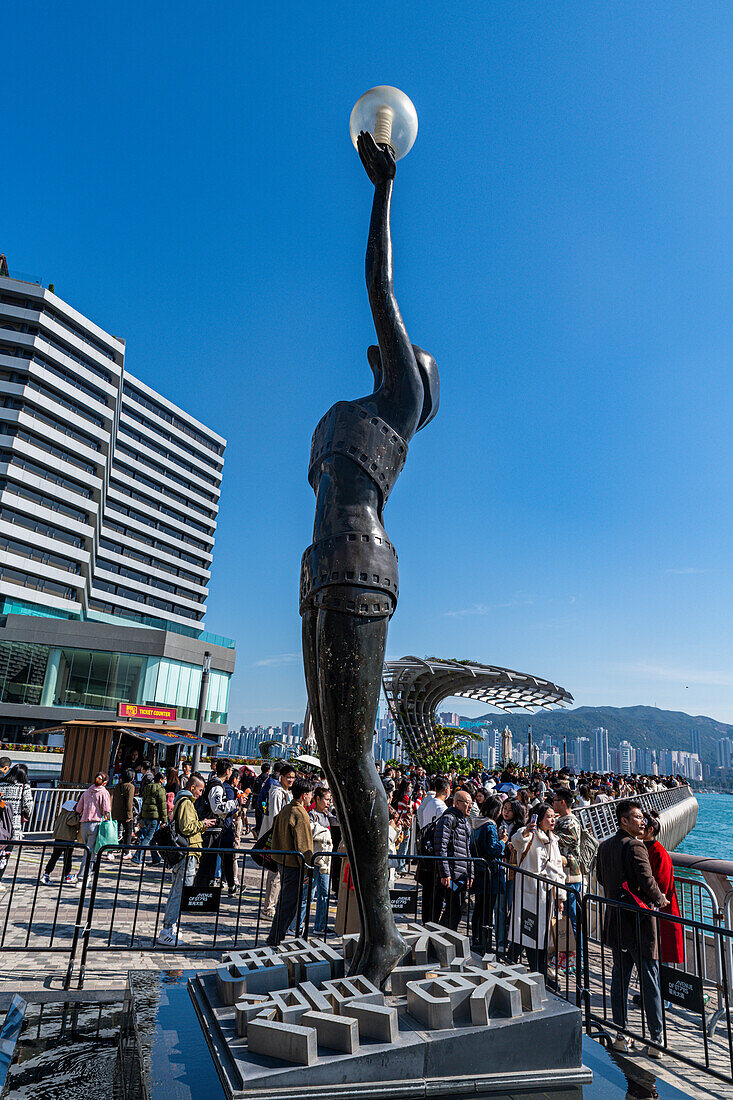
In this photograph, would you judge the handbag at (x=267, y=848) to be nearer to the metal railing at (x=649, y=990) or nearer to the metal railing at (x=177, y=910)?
the metal railing at (x=177, y=910)

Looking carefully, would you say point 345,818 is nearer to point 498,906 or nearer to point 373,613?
point 373,613

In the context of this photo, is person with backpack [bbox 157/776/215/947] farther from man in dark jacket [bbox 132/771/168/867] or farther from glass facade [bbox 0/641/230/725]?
glass facade [bbox 0/641/230/725]

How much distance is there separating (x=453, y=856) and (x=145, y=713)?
37.0 meters

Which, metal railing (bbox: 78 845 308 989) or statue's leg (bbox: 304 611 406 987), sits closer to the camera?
statue's leg (bbox: 304 611 406 987)

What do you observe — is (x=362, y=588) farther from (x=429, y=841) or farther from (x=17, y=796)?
(x=17, y=796)

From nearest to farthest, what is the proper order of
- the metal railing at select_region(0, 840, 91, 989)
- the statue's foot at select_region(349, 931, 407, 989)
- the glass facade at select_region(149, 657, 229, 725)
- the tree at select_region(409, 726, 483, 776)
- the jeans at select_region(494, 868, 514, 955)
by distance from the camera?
1. the statue's foot at select_region(349, 931, 407, 989)
2. the metal railing at select_region(0, 840, 91, 989)
3. the jeans at select_region(494, 868, 514, 955)
4. the tree at select_region(409, 726, 483, 776)
5. the glass facade at select_region(149, 657, 229, 725)

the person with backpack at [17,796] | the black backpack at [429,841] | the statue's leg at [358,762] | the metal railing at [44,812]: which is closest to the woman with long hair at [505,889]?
the black backpack at [429,841]

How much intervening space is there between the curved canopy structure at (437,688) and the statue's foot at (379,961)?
2809 cm

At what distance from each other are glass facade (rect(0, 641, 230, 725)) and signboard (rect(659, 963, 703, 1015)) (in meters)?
46.5

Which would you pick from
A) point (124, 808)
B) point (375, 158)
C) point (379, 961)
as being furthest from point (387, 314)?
point (124, 808)

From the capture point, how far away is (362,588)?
3867mm

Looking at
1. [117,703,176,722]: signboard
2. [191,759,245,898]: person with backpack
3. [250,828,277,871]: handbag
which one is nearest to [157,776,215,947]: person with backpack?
[191,759,245,898]: person with backpack

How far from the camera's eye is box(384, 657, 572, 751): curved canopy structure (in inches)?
1280

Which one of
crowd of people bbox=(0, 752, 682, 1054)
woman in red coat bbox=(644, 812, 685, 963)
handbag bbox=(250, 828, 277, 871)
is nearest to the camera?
crowd of people bbox=(0, 752, 682, 1054)
